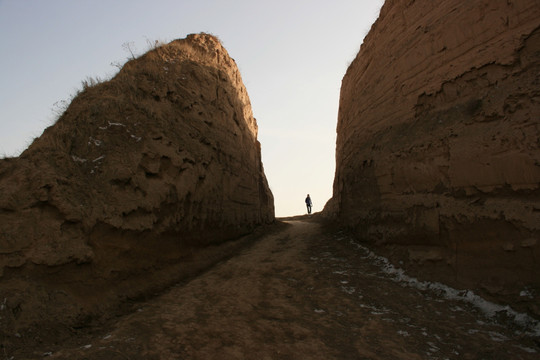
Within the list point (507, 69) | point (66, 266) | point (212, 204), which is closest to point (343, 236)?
point (212, 204)

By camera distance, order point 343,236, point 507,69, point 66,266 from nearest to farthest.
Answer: point 66,266 → point 507,69 → point 343,236

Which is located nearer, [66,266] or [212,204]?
[66,266]

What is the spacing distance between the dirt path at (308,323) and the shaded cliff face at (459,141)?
2.42 ft

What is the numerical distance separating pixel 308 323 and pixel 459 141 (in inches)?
149

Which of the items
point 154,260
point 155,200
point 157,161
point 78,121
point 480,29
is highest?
point 480,29

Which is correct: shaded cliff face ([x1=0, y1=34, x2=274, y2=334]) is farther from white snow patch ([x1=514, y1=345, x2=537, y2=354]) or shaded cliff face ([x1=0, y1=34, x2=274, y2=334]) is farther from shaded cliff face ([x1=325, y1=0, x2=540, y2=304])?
white snow patch ([x1=514, y1=345, x2=537, y2=354])

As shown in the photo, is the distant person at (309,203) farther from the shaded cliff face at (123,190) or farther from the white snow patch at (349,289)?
the white snow patch at (349,289)

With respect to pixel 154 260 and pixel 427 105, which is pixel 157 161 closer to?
pixel 154 260

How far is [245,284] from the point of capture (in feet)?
20.0

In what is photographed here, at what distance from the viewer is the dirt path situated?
12.1 feet

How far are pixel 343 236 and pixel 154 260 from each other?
5525mm

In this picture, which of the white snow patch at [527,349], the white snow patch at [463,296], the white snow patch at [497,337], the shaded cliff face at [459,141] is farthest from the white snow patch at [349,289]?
the white snow patch at [527,349]

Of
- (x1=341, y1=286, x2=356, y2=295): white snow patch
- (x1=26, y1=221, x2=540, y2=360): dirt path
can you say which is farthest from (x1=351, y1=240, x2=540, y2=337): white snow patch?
(x1=341, y1=286, x2=356, y2=295): white snow patch

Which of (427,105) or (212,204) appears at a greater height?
(427,105)
